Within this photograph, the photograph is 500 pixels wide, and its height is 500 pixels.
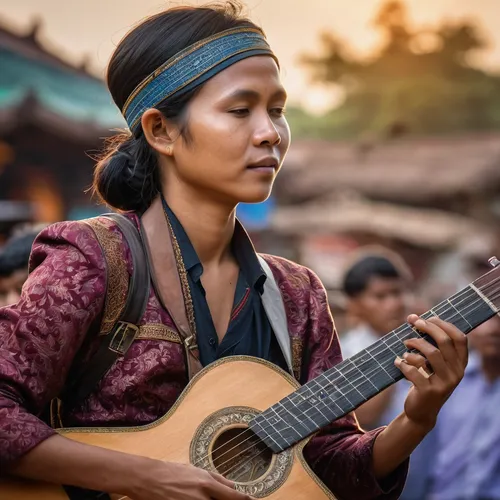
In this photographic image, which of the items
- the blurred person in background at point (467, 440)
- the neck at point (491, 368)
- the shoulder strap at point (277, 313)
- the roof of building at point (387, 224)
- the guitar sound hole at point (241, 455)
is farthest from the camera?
the roof of building at point (387, 224)

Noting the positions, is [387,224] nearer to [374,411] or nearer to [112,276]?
[374,411]

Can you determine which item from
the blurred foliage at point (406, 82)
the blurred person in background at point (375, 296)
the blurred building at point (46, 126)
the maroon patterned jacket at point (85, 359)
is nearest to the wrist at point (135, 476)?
the maroon patterned jacket at point (85, 359)

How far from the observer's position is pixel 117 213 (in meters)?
3.17

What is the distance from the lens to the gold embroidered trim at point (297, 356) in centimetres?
323

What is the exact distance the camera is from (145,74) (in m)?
3.13

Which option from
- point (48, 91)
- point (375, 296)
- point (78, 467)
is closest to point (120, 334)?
point (78, 467)

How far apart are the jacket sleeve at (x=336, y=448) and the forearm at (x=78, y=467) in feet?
2.26

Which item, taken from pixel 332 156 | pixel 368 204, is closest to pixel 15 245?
pixel 368 204

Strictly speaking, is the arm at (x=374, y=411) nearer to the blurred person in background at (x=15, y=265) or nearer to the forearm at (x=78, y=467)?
the blurred person in background at (x=15, y=265)

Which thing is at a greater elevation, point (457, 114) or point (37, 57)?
point (37, 57)

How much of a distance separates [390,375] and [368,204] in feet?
59.6

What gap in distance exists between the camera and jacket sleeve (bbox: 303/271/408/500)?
A: 3146 mm

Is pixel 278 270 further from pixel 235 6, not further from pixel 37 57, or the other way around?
pixel 37 57

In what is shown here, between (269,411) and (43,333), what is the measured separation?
0.68m
